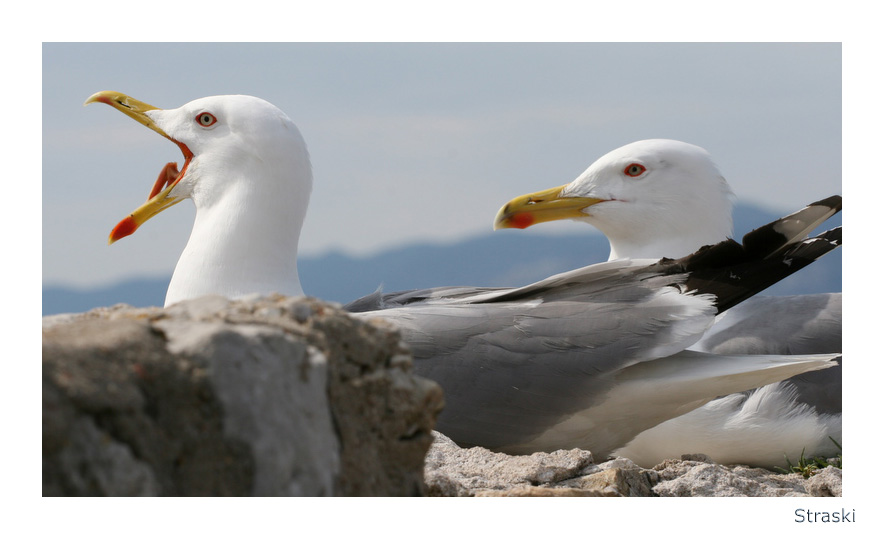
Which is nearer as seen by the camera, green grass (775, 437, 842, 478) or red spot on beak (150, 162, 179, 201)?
green grass (775, 437, 842, 478)

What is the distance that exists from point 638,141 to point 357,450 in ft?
13.0

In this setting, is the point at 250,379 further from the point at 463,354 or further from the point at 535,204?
the point at 535,204

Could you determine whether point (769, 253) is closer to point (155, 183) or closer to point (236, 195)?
point (236, 195)

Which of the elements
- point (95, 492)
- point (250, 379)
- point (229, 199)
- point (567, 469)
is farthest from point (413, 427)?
point (229, 199)

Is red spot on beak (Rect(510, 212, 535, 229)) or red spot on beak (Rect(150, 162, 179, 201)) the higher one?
red spot on beak (Rect(150, 162, 179, 201))

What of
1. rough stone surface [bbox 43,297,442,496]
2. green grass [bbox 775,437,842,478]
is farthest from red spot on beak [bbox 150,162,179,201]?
green grass [bbox 775,437,842,478]

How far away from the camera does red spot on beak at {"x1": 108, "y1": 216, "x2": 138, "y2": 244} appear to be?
465 centimetres

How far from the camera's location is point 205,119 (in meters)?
4.55

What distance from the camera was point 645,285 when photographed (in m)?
4.02

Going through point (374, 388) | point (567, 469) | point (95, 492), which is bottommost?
point (567, 469)

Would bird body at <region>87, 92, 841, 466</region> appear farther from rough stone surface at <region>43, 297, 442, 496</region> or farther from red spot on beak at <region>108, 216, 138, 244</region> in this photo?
rough stone surface at <region>43, 297, 442, 496</region>

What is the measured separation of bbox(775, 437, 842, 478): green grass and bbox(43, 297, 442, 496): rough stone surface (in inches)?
111

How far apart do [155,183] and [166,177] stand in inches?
2.3

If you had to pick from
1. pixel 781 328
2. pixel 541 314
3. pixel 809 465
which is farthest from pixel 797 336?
pixel 541 314
